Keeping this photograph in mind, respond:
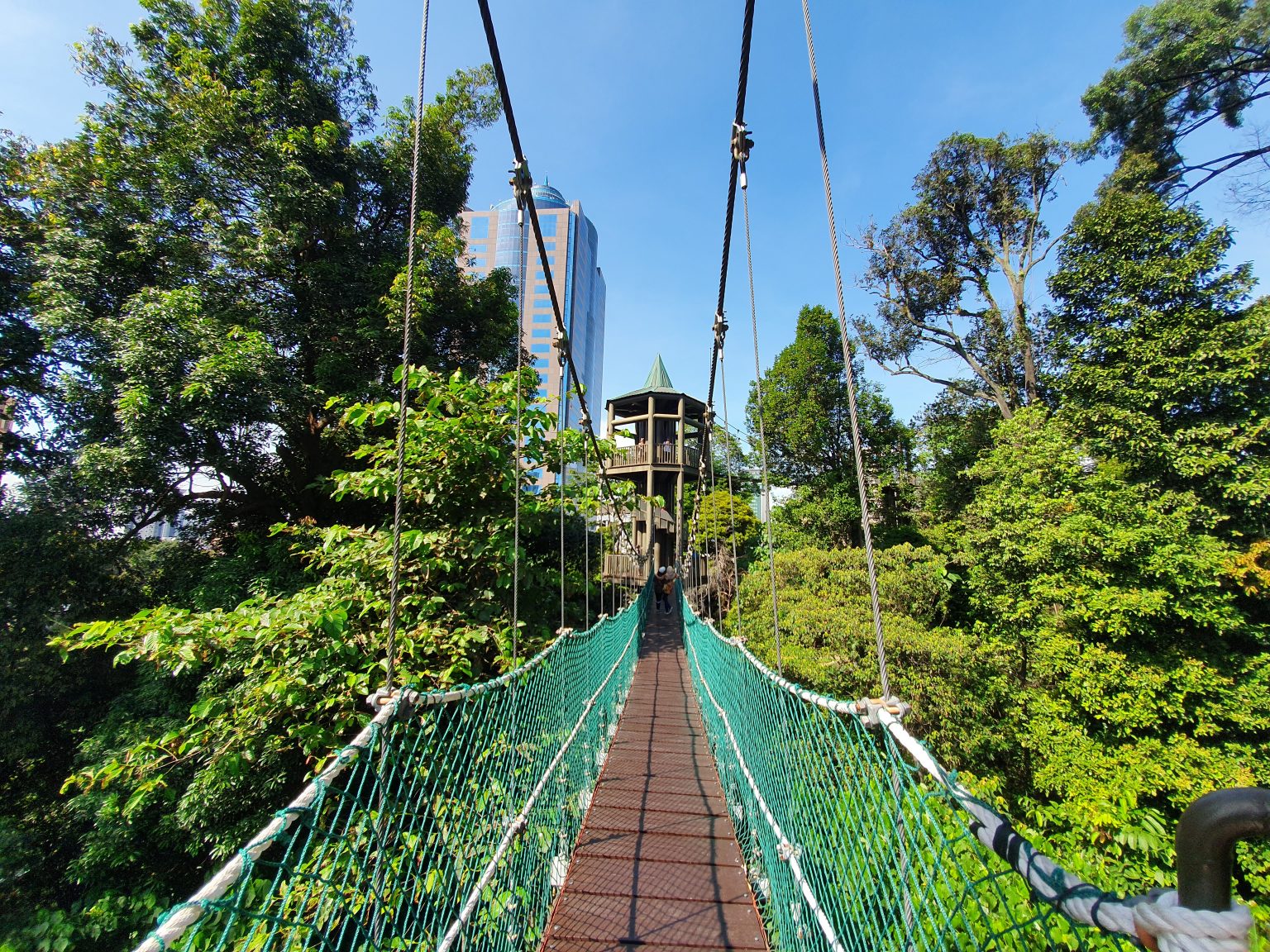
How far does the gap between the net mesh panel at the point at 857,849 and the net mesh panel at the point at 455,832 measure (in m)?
0.74

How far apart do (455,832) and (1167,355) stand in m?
8.05

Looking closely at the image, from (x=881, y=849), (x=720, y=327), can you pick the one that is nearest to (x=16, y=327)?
(x=720, y=327)

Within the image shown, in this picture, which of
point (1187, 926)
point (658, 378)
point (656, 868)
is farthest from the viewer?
point (658, 378)

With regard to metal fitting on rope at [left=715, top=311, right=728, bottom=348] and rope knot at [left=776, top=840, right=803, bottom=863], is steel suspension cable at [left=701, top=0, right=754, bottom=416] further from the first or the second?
rope knot at [left=776, top=840, right=803, bottom=863]

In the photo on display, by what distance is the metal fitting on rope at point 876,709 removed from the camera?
1.11m

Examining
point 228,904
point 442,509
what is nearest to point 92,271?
point 442,509

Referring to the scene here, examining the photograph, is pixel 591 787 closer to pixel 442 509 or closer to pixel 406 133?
pixel 442 509

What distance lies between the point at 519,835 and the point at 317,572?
3.80m

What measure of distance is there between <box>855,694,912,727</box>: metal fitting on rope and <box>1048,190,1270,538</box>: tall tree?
6720 mm

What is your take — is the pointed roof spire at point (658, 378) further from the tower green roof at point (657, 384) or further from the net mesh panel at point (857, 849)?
the net mesh panel at point (857, 849)

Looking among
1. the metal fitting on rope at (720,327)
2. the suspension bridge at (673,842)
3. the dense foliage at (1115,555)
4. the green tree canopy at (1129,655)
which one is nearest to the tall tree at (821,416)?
the dense foliage at (1115,555)

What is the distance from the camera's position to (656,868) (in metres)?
1.92

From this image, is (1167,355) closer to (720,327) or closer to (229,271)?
(720,327)

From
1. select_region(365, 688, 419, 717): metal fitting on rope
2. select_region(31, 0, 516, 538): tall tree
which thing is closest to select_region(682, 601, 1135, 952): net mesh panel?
select_region(365, 688, 419, 717): metal fitting on rope
